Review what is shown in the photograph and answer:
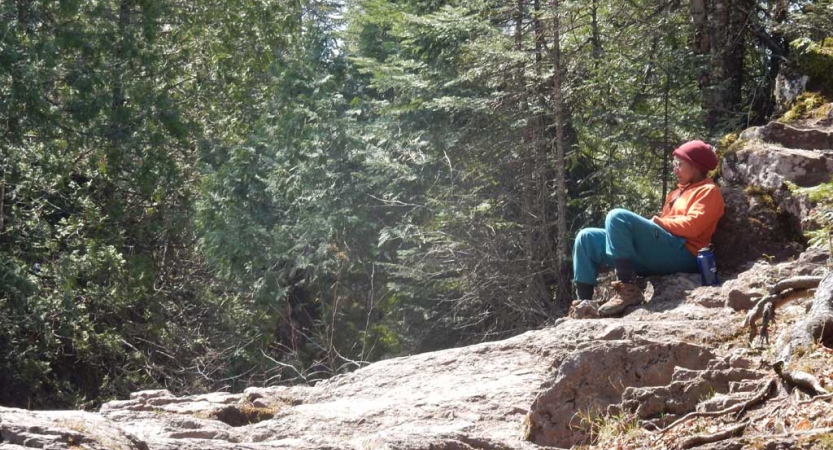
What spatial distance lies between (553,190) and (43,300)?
297 inches

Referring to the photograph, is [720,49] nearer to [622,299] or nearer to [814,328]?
[622,299]

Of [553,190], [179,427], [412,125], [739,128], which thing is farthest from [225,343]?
[179,427]

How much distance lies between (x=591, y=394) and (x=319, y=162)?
37.4ft

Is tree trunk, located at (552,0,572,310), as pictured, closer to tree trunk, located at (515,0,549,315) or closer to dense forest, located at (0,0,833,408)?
dense forest, located at (0,0,833,408)

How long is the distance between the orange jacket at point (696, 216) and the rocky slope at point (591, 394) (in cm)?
33

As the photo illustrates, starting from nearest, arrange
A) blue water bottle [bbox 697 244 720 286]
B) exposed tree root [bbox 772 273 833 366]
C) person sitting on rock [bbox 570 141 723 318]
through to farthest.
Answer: exposed tree root [bbox 772 273 833 366], blue water bottle [bbox 697 244 720 286], person sitting on rock [bbox 570 141 723 318]

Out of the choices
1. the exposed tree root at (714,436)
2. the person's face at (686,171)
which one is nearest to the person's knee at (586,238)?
the person's face at (686,171)

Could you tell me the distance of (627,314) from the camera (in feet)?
23.8

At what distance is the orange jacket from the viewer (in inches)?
297

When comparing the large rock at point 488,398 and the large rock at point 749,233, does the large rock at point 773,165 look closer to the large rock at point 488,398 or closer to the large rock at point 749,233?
the large rock at point 749,233

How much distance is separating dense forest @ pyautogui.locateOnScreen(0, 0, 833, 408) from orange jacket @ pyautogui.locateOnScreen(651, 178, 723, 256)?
2436 mm

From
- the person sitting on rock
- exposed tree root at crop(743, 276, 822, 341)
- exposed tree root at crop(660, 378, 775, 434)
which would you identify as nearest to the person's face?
the person sitting on rock

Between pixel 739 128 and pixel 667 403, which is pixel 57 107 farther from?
pixel 667 403

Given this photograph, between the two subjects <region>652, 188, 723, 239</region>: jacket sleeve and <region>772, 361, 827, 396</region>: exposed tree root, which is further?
<region>652, 188, 723, 239</region>: jacket sleeve
